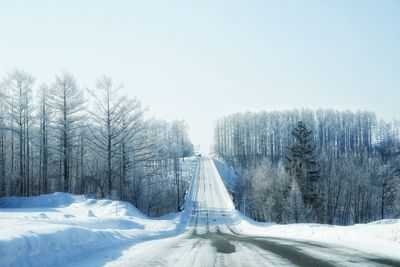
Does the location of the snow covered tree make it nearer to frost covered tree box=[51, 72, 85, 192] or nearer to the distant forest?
the distant forest

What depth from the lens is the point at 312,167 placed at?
190 ft

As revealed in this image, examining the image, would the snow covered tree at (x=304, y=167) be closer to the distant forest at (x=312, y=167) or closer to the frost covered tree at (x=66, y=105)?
the distant forest at (x=312, y=167)

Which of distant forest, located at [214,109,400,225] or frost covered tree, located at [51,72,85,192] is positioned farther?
distant forest, located at [214,109,400,225]

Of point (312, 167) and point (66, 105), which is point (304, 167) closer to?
point (312, 167)

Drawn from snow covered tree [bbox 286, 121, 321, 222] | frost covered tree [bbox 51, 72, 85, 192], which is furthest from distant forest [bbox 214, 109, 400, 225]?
frost covered tree [bbox 51, 72, 85, 192]

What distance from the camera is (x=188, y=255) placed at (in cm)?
1074

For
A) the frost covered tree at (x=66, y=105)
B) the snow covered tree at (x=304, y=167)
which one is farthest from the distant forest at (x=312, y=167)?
the frost covered tree at (x=66, y=105)

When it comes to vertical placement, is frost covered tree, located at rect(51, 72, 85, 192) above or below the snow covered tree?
above

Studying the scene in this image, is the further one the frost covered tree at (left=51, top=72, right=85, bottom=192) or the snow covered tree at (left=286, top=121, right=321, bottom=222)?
the snow covered tree at (left=286, top=121, right=321, bottom=222)

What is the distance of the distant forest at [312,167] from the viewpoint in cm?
5525

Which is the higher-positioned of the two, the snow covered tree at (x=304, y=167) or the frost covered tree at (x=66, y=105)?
the frost covered tree at (x=66, y=105)

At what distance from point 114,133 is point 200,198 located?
43.7 m

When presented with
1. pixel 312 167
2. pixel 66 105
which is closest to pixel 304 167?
pixel 312 167

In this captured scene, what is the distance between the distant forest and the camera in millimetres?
55250
